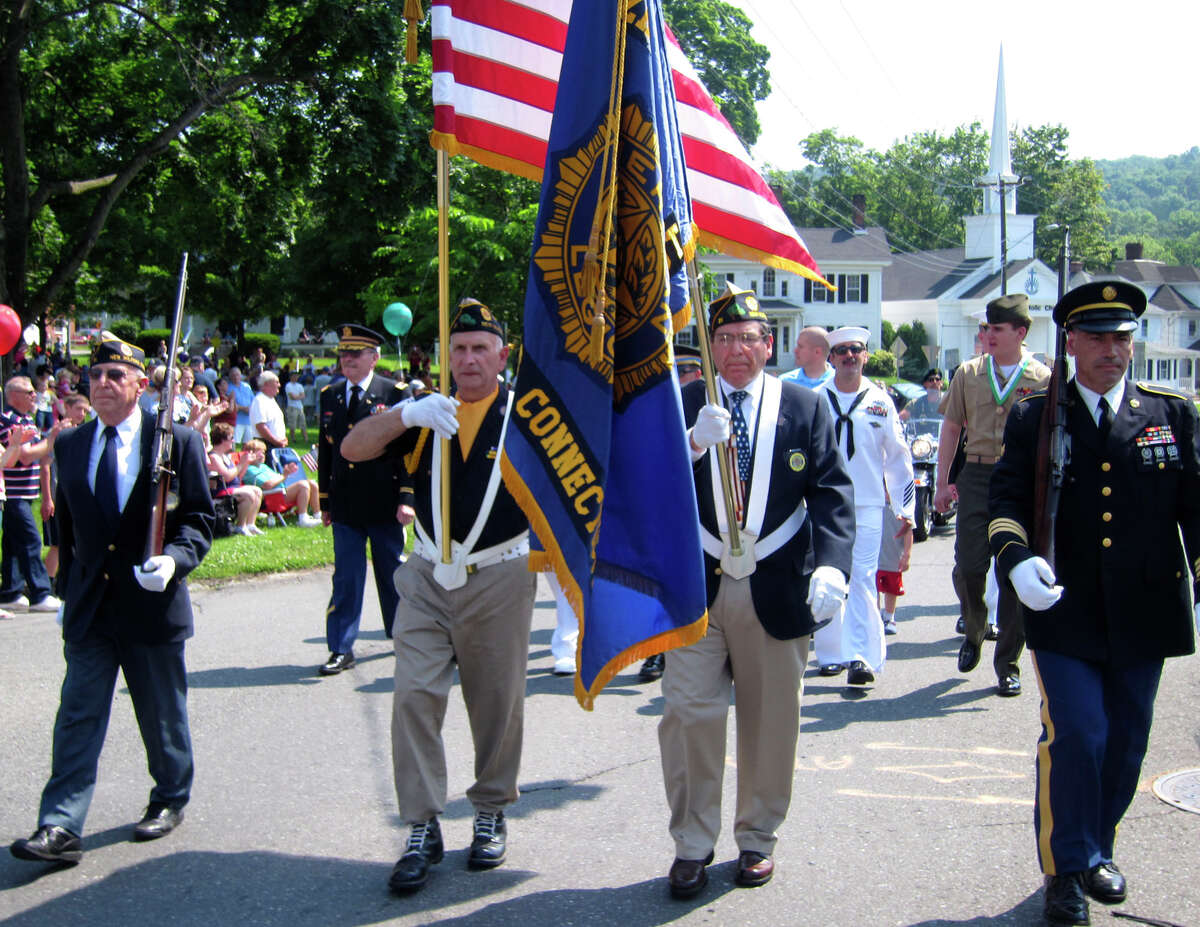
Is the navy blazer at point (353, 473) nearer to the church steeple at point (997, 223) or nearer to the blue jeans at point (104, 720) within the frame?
the blue jeans at point (104, 720)

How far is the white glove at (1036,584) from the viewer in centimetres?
419

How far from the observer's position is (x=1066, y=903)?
4.16 meters

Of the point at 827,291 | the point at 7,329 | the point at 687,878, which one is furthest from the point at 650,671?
the point at 827,291

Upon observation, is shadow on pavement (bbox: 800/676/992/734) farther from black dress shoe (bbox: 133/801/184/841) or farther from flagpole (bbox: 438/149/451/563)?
black dress shoe (bbox: 133/801/184/841)

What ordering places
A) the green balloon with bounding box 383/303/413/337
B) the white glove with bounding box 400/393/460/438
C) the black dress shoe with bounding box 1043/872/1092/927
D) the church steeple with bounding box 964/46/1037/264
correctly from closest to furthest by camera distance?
the black dress shoe with bounding box 1043/872/1092/927 → the white glove with bounding box 400/393/460/438 → the green balloon with bounding box 383/303/413/337 → the church steeple with bounding box 964/46/1037/264

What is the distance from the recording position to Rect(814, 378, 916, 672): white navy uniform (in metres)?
7.50

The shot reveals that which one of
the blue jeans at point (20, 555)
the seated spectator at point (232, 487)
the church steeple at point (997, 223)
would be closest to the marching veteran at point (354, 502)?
the blue jeans at point (20, 555)

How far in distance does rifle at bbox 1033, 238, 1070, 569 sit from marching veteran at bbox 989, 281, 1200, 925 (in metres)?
0.05

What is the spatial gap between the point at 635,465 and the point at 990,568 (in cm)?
Answer: 421

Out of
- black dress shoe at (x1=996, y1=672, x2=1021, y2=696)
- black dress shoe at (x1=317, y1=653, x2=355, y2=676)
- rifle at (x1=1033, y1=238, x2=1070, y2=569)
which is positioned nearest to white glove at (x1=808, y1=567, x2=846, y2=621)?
rifle at (x1=1033, y1=238, x2=1070, y2=569)

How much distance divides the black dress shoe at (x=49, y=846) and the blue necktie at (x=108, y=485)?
1240mm

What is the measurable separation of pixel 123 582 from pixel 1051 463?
12.0 feet

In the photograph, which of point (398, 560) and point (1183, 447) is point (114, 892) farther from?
point (1183, 447)

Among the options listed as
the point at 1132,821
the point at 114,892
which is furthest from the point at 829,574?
the point at 114,892
